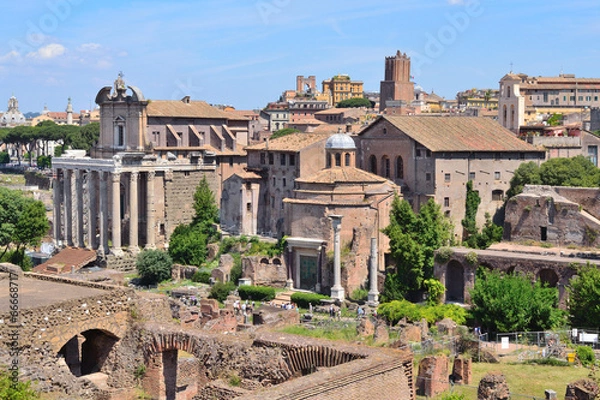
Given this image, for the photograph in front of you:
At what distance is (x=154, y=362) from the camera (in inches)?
829

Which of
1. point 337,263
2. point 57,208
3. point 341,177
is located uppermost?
point 341,177

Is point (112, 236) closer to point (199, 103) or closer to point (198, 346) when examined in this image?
point (199, 103)

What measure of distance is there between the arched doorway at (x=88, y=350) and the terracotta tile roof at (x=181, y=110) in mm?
40246

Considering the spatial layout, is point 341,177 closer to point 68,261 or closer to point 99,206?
point 68,261

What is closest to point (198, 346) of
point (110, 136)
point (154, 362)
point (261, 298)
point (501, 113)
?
point (154, 362)

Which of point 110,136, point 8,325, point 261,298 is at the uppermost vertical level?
point 110,136

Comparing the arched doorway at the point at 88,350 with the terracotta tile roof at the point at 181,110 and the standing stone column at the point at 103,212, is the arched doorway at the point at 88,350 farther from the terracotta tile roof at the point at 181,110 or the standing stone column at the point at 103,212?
the terracotta tile roof at the point at 181,110

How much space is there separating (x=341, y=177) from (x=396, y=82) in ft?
205

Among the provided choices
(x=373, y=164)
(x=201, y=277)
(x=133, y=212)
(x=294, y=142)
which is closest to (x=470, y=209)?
(x=373, y=164)

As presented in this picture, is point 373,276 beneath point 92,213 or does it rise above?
beneath

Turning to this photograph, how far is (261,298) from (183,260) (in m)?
8.55

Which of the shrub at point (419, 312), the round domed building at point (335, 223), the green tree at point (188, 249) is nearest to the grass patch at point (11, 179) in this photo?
the green tree at point (188, 249)

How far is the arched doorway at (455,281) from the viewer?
41.0m

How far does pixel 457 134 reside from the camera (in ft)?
166
